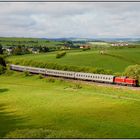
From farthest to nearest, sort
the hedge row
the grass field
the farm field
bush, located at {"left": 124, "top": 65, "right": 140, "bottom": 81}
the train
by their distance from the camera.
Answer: the farm field → the hedge row → bush, located at {"left": 124, "top": 65, "right": 140, "bottom": 81} → the train → the grass field

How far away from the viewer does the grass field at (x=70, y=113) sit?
3066cm

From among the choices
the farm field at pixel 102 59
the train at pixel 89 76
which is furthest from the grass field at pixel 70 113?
the farm field at pixel 102 59

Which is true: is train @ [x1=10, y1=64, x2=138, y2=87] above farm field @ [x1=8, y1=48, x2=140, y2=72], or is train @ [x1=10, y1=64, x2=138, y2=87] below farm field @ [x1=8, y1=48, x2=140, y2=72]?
below

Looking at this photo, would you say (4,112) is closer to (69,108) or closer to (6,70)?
(69,108)

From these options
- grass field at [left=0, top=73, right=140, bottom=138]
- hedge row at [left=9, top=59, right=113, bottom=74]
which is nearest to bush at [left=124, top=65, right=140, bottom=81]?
hedge row at [left=9, top=59, right=113, bottom=74]

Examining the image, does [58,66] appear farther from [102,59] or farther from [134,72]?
[134,72]

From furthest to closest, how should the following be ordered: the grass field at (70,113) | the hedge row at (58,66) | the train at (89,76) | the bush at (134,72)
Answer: the hedge row at (58,66)
the bush at (134,72)
the train at (89,76)
the grass field at (70,113)

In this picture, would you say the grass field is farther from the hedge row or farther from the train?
the hedge row

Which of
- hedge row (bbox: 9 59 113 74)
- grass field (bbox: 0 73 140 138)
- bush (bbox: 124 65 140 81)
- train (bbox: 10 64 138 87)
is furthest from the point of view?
hedge row (bbox: 9 59 113 74)

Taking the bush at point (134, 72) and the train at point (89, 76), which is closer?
the train at point (89, 76)

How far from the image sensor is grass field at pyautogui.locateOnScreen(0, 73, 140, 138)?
101 feet

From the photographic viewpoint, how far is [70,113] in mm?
40781

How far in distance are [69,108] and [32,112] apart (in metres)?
4.89

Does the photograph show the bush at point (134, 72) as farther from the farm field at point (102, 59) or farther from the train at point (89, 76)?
the farm field at point (102, 59)
